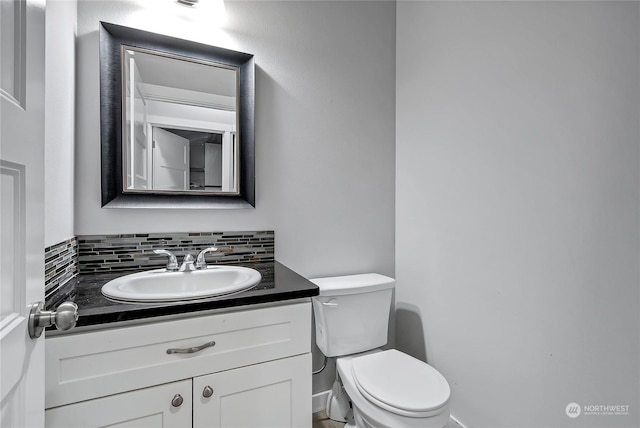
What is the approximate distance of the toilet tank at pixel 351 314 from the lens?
4.94ft

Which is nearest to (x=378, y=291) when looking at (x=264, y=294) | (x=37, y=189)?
(x=264, y=294)

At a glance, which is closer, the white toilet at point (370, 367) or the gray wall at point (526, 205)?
the gray wall at point (526, 205)

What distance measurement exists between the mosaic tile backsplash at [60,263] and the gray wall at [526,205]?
1.61 m

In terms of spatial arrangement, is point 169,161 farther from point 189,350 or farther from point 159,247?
point 189,350

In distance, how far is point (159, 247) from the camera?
55.0 inches

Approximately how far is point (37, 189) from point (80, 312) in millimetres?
415

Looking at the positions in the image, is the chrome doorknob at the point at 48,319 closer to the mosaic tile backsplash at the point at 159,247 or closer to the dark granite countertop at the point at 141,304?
the dark granite countertop at the point at 141,304

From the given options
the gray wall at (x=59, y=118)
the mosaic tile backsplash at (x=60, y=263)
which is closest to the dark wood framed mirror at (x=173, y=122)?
the gray wall at (x=59, y=118)

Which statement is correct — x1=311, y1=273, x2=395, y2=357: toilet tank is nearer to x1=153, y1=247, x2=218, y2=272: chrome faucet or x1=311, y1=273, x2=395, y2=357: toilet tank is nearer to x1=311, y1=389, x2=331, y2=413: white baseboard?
x1=311, y1=389, x2=331, y2=413: white baseboard

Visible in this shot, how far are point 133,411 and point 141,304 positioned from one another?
0.30m

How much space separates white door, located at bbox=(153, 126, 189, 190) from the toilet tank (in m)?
0.82

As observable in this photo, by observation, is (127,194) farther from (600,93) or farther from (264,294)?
(600,93)

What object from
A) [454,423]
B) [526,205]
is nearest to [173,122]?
[526,205]

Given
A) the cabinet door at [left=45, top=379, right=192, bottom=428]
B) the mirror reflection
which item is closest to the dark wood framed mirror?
the mirror reflection
